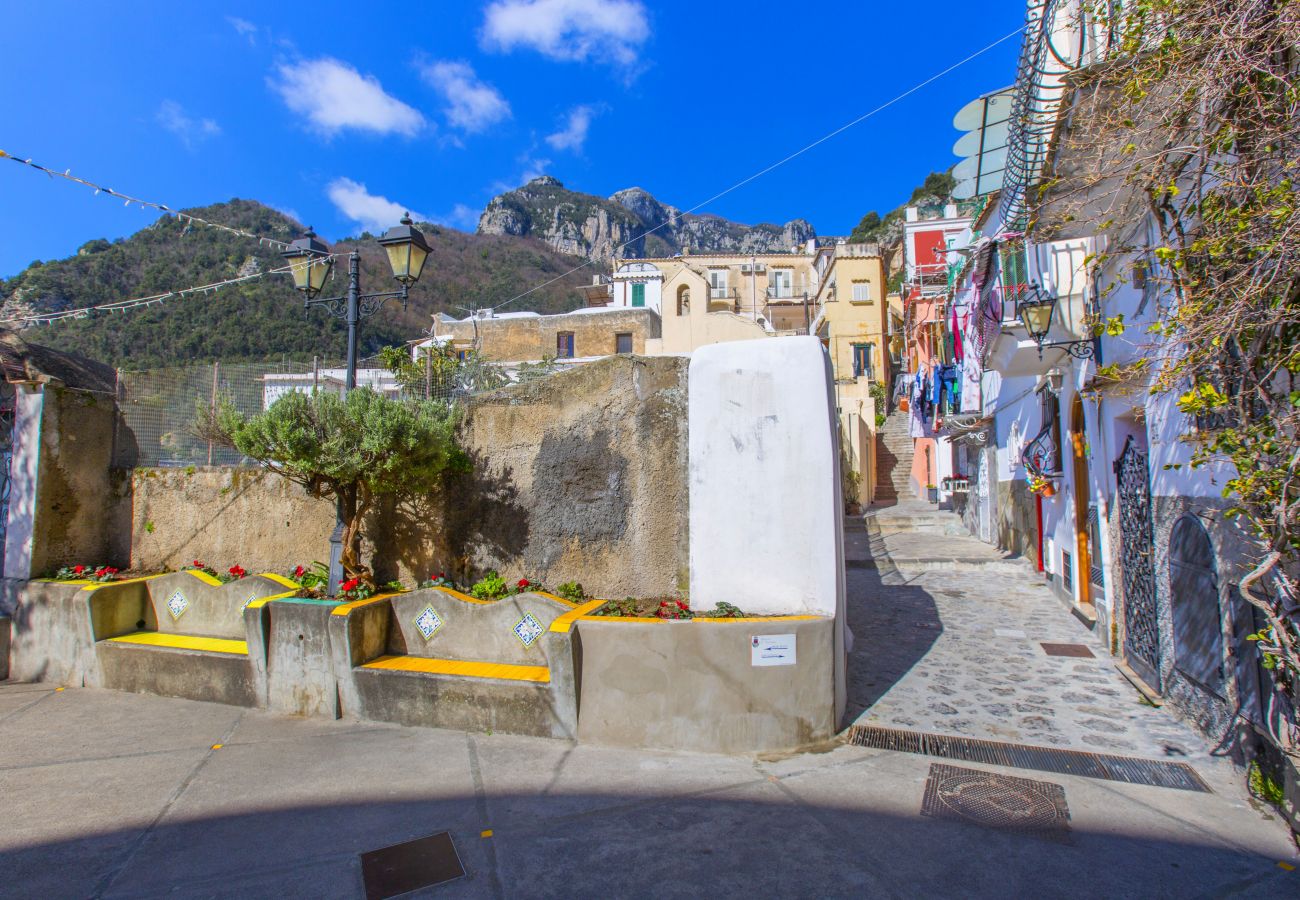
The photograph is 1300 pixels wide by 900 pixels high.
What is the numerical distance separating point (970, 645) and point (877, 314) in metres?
→ 27.5

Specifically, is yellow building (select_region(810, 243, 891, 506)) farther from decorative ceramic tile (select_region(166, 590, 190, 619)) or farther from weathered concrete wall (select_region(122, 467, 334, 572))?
decorative ceramic tile (select_region(166, 590, 190, 619))

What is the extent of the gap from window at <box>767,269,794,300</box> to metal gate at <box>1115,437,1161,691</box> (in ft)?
139

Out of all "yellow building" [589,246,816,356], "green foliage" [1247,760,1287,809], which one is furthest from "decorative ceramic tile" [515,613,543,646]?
A: "yellow building" [589,246,816,356]

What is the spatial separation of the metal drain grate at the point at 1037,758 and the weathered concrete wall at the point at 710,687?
0.48 metres

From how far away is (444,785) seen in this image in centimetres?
434

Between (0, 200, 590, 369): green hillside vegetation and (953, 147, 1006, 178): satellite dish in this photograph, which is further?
(0, 200, 590, 369): green hillside vegetation

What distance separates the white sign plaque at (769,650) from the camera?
15.6ft

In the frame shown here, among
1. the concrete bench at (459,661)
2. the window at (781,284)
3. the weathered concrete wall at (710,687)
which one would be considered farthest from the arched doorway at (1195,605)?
the window at (781,284)

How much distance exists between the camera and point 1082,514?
823 centimetres

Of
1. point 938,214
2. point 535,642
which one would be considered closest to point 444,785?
point 535,642

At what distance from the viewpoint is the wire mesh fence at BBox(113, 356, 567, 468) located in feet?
23.4

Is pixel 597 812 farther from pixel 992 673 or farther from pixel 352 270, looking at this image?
pixel 352 270

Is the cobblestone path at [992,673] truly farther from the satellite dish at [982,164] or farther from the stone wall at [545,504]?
the satellite dish at [982,164]

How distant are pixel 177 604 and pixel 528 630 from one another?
164 inches
